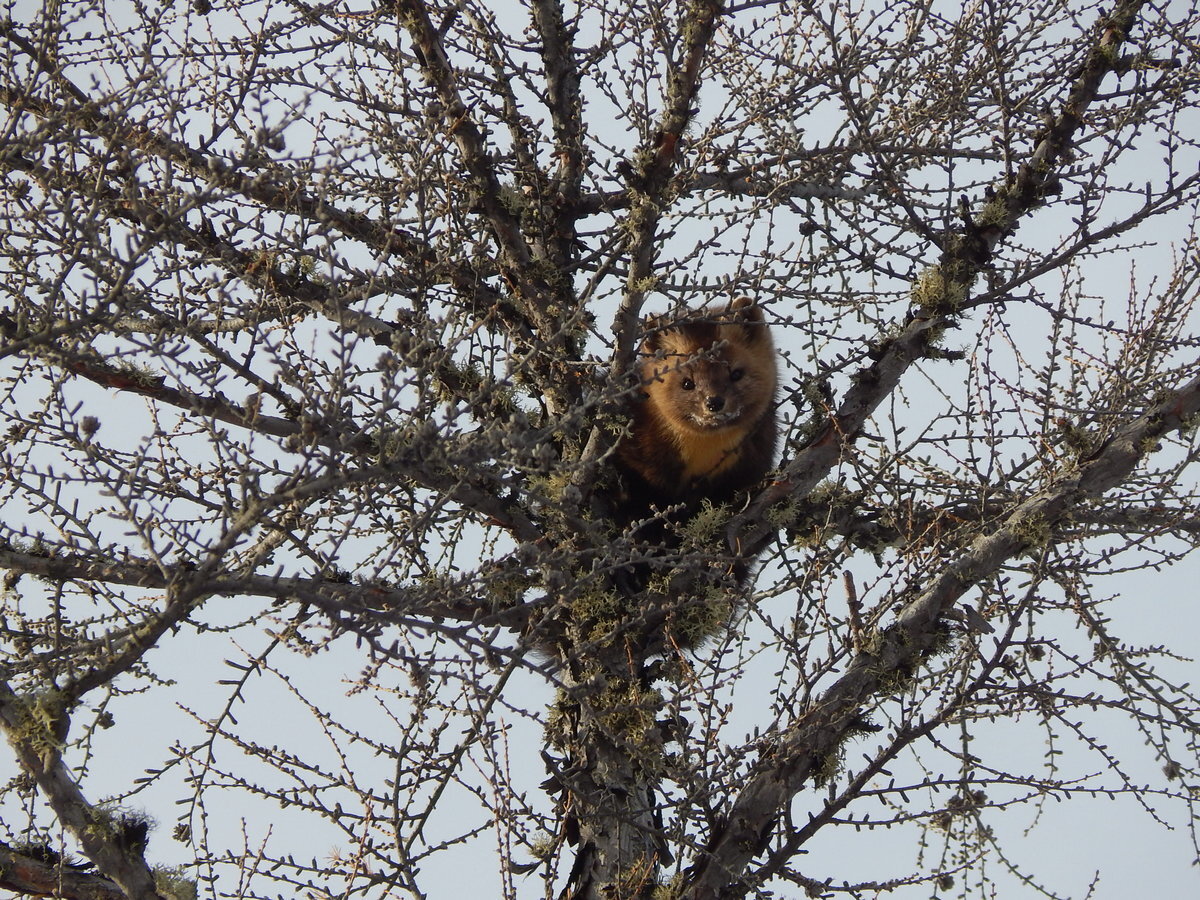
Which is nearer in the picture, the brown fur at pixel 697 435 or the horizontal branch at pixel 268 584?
the horizontal branch at pixel 268 584

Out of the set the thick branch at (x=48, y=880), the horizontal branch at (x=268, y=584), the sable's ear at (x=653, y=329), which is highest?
the sable's ear at (x=653, y=329)

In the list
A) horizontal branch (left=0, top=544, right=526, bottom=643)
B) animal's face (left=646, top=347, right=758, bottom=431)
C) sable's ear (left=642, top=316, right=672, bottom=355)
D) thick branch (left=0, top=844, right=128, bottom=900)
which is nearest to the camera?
horizontal branch (left=0, top=544, right=526, bottom=643)

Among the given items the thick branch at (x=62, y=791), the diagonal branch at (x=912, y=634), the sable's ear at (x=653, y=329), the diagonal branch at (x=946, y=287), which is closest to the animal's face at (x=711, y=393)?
the sable's ear at (x=653, y=329)

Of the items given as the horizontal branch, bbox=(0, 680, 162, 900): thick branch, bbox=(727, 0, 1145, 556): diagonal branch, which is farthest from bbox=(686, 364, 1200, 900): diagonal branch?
bbox=(0, 680, 162, 900): thick branch

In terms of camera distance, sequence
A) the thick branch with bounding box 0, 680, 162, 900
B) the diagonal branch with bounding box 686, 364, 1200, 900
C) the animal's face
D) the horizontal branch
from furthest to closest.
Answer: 1. the animal's face
2. the diagonal branch with bounding box 686, 364, 1200, 900
3. the thick branch with bounding box 0, 680, 162, 900
4. the horizontal branch

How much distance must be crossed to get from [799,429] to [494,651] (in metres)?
3.49

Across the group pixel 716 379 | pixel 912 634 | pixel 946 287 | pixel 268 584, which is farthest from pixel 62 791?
pixel 716 379

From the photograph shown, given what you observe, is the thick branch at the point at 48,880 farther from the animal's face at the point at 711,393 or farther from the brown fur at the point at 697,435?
the animal's face at the point at 711,393

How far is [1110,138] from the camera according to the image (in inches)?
245

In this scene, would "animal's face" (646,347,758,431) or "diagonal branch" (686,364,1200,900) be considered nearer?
"diagonal branch" (686,364,1200,900)

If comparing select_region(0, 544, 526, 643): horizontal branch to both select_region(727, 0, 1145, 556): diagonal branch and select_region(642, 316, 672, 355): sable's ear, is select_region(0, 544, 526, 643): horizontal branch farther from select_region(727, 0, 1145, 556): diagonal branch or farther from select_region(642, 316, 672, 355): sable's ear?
select_region(727, 0, 1145, 556): diagonal branch

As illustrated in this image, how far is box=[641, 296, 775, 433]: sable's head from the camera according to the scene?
823 cm

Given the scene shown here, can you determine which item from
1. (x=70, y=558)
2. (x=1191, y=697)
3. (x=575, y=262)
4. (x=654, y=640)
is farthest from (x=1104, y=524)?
(x=70, y=558)

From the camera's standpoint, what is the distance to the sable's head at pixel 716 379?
8227 millimetres
